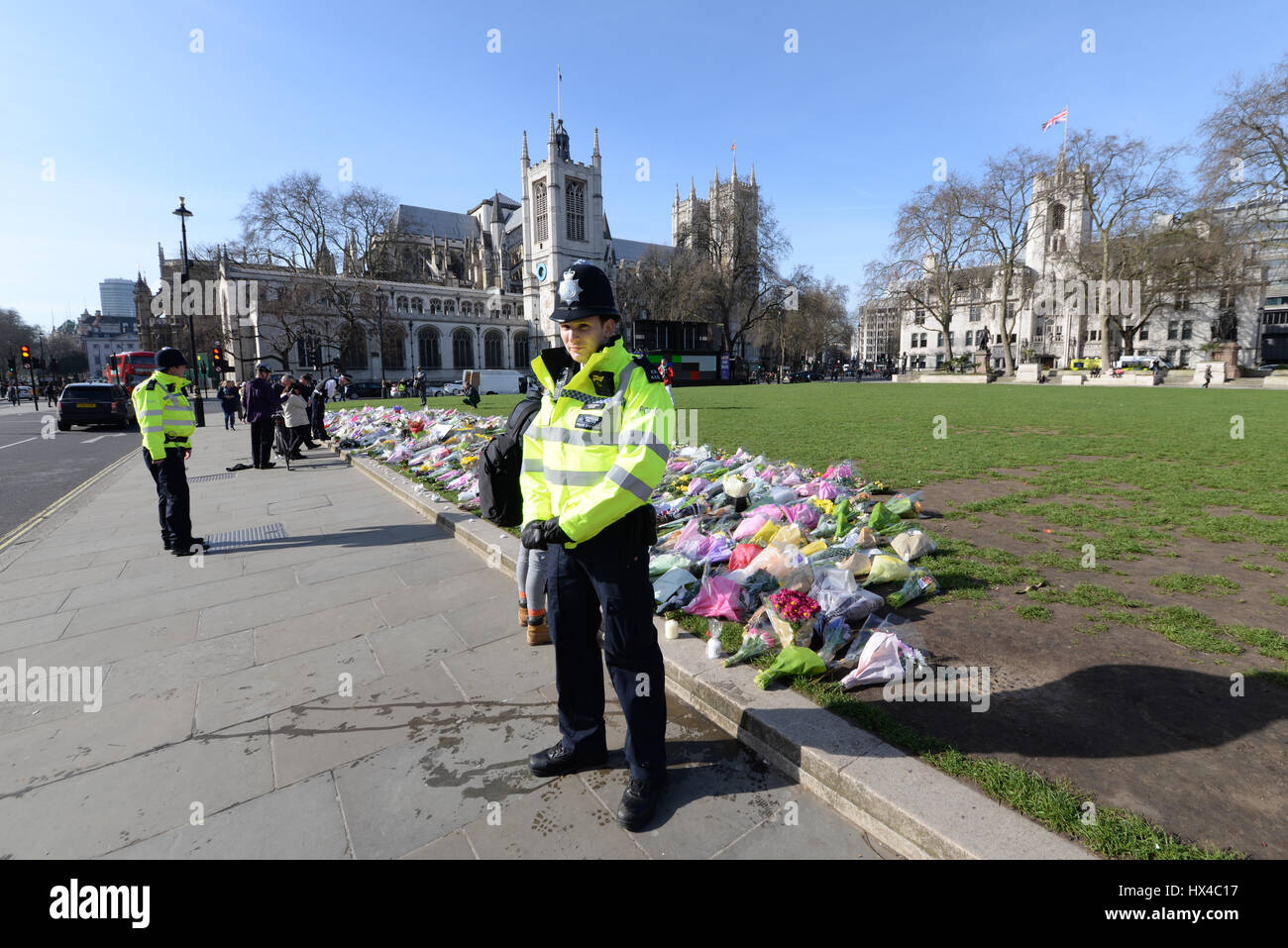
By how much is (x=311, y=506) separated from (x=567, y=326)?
23.7 feet

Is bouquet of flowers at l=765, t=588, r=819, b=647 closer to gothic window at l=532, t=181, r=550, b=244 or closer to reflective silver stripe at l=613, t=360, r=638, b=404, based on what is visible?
reflective silver stripe at l=613, t=360, r=638, b=404

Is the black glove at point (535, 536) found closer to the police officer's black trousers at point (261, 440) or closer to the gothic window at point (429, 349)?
the police officer's black trousers at point (261, 440)

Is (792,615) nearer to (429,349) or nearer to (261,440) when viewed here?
(261,440)

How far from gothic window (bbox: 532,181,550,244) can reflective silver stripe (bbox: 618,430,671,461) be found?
76.4 m

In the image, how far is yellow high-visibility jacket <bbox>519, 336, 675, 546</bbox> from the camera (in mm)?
2096

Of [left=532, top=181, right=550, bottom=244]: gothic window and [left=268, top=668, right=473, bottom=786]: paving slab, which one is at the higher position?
[left=532, top=181, right=550, bottom=244]: gothic window

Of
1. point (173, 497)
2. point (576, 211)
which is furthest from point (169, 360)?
point (576, 211)

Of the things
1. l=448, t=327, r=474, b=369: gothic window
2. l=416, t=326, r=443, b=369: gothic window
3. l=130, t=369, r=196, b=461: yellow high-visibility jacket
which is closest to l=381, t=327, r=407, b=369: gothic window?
l=416, t=326, r=443, b=369: gothic window

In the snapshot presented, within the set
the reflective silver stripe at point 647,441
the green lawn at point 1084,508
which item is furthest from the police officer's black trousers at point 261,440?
the reflective silver stripe at point 647,441

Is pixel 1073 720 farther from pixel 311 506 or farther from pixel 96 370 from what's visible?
pixel 96 370

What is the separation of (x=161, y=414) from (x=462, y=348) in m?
70.9

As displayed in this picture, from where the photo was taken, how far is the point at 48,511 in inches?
321
